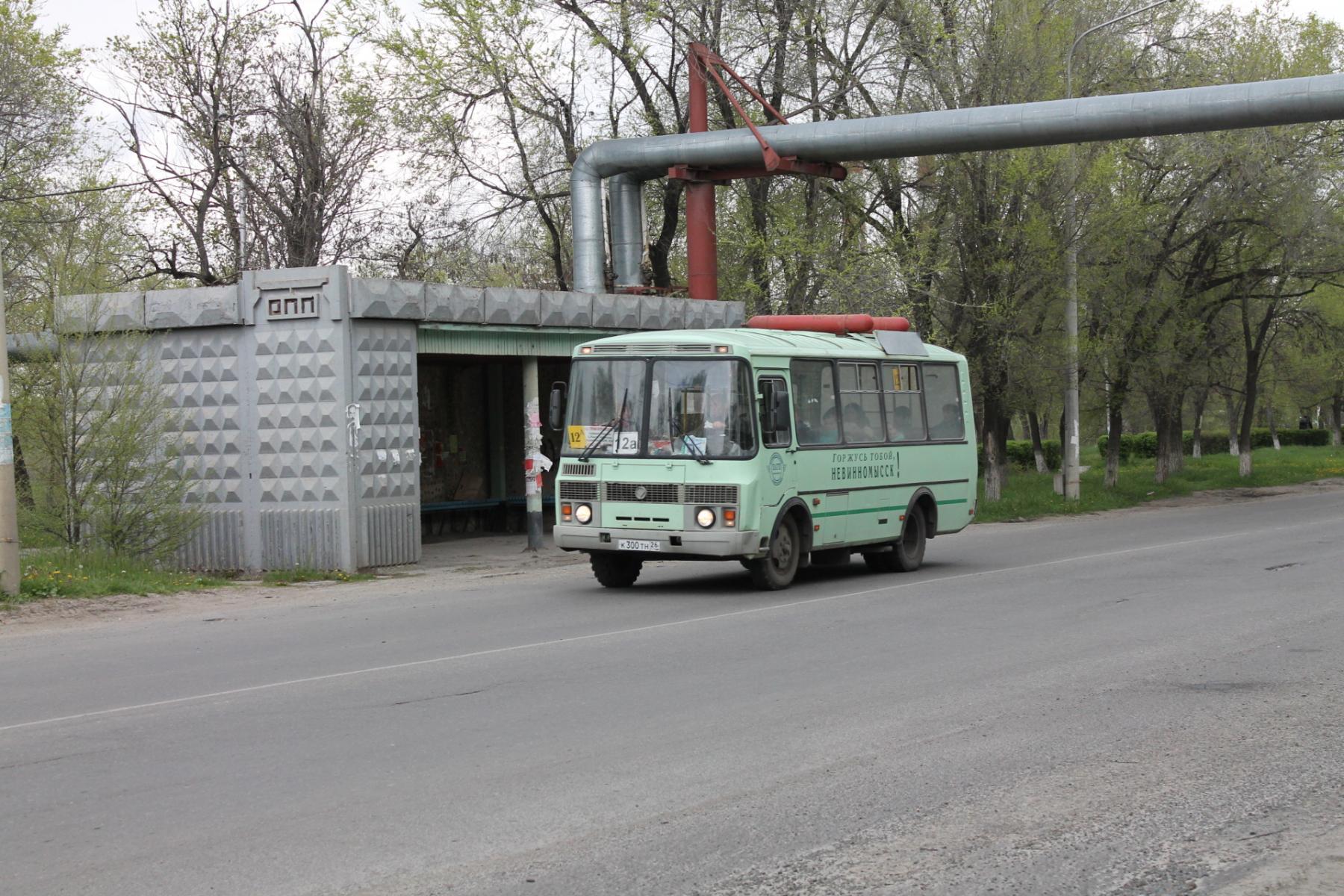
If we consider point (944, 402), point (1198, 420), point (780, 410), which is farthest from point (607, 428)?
point (1198, 420)

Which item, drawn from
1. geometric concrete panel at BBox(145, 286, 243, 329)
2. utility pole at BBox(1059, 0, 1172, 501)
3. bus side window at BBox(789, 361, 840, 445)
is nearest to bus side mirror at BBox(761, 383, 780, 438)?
bus side window at BBox(789, 361, 840, 445)

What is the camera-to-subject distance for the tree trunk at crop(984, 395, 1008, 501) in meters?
34.3

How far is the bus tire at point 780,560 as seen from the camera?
16078 millimetres

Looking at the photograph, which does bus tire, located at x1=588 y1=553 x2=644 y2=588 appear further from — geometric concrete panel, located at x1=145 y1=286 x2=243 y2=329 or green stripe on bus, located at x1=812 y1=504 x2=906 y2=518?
geometric concrete panel, located at x1=145 y1=286 x2=243 y2=329

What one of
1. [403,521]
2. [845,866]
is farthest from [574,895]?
[403,521]

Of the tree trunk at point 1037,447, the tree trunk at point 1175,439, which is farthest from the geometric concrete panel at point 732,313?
the tree trunk at point 1037,447

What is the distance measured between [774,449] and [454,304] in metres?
7.13

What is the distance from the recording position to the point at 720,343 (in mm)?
15844

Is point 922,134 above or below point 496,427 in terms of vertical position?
above

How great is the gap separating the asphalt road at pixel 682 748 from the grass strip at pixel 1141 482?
17.2m

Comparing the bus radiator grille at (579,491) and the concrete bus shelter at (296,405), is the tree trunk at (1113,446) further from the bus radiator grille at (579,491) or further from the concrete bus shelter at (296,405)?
the bus radiator grille at (579,491)

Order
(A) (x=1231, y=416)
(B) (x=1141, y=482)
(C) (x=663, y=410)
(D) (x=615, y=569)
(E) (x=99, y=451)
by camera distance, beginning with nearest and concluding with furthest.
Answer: (C) (x=663, y=410) < (D) (x=615, y=569) < (E) (x=99, y=451) < (B) (x=1141, y=482) < (A) (x=1231, y=416)

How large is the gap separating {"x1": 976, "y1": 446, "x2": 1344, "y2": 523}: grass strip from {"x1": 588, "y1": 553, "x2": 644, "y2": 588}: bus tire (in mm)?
14668

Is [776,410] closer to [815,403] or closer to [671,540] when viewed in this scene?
[815,403]
